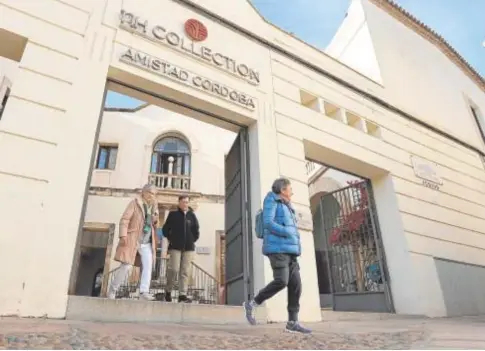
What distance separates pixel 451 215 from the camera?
309 inches

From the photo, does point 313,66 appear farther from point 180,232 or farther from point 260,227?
point 260,227

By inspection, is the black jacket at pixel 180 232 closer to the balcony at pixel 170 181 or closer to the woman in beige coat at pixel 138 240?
the woman in beige coat at pixel 138 240

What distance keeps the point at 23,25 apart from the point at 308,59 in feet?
17.1

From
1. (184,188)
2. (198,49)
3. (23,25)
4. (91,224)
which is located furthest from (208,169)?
(23,25)

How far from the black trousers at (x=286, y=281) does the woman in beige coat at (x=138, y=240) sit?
1.83 meters

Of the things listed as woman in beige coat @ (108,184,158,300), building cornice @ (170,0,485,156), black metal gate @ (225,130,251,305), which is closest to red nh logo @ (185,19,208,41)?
building cornice @ (170,0,485,156)

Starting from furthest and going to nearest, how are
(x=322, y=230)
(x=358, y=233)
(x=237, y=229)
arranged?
(x=322, y=230), (x=358, y=233), (x=237, y=229)

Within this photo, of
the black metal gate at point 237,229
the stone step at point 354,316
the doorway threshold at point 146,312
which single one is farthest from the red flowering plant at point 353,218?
the doorway threshold at point 146,312

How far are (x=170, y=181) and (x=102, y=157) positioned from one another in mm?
3240

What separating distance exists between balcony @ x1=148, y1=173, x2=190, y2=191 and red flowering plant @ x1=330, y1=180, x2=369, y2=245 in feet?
27.1

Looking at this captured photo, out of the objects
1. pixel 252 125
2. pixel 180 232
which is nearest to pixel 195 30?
pixel 252 125

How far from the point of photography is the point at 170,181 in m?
15.0

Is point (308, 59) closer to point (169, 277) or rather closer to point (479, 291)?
point (169, 277)

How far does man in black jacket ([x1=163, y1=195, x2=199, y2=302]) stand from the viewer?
520 cm
